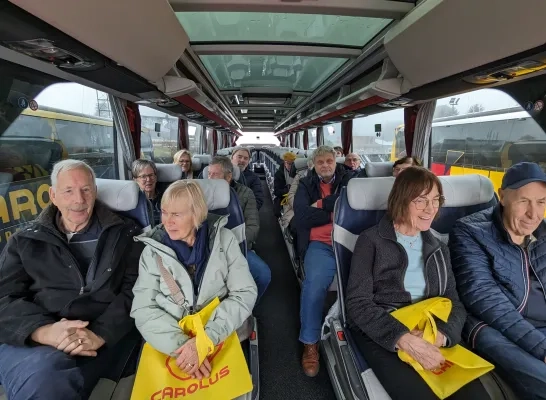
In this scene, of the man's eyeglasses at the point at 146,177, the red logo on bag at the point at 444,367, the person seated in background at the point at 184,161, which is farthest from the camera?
the person seated in background at the point at 184,161

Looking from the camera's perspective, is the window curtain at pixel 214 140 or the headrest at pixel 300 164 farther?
the window curtain at pixel 214 140

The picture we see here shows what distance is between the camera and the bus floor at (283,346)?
7.98ft

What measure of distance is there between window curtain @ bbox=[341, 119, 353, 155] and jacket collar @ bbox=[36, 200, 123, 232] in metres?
7.64

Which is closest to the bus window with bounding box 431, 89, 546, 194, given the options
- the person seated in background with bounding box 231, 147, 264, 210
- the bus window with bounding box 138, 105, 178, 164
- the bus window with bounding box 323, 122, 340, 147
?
the person seated in background with bounding box 231, 147, 264, 210

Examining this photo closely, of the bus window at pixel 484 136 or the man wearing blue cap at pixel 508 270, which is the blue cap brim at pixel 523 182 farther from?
the bus window at pixel 484 136

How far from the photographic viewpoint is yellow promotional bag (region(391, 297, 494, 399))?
4.96ft

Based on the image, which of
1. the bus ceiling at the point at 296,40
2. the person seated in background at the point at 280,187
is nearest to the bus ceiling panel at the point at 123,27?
the bus ceiling at the point at 296,40

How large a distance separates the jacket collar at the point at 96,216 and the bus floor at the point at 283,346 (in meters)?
1.69

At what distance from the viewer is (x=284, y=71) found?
582 cm

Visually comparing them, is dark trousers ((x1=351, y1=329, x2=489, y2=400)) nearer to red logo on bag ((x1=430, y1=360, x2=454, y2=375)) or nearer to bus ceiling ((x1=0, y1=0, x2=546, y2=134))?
red logo on bag ((x1=430, y1=360, x2=454, y2=375))

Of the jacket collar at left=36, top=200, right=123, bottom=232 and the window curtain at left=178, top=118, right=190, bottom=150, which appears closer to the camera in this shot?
the jacket collar at left=36, top=200, right=123, bottom=232

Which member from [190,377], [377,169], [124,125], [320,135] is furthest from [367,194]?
[320,135]

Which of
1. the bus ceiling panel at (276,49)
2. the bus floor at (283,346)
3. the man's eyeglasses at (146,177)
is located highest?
the bus ceiling panel at (276,49)

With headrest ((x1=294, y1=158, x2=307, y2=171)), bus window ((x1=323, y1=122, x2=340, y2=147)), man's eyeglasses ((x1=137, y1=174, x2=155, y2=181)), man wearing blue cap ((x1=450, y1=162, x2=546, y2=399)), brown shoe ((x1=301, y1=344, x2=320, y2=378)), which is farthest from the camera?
bus window ((x1=323, y1=122, x2=340, y2=147))
